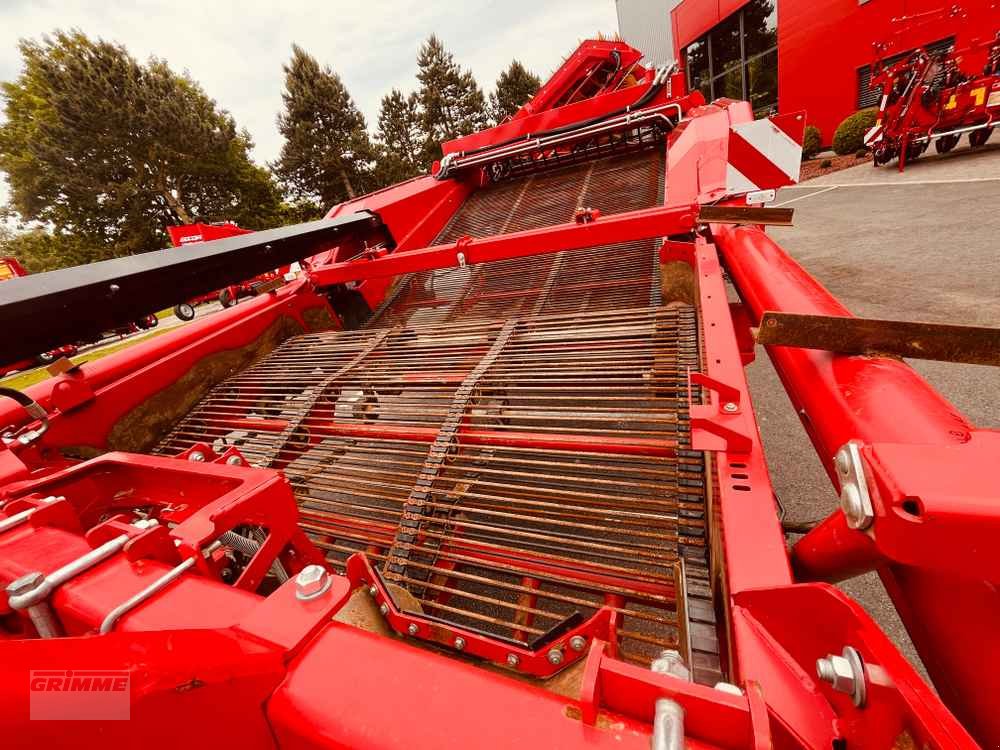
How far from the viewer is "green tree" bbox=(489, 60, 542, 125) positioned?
28.4m

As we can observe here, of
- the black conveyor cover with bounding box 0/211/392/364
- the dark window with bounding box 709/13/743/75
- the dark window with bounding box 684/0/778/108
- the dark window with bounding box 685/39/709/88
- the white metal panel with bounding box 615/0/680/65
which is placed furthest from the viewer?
the white metal panel with bounding box 615/0/680/65

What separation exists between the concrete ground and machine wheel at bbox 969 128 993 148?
198 millimetres

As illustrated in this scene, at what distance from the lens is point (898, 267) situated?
391 centimetres

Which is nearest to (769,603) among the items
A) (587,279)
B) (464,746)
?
(464,746)

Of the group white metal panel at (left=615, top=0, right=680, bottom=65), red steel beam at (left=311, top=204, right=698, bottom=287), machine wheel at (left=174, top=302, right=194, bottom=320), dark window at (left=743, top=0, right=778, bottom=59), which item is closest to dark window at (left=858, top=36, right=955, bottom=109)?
dark window at (left=743, top=0, right=778, bottom=59)

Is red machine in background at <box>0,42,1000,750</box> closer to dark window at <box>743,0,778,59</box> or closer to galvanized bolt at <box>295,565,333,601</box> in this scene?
galvanized bolt at <box>295,565,333,601</box>

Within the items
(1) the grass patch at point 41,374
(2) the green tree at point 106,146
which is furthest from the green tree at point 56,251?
(1) the grass patch at point 41,374

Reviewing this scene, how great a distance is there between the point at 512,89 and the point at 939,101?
2669 cm

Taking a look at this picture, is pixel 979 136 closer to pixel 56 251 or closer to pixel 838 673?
pixel 838 673

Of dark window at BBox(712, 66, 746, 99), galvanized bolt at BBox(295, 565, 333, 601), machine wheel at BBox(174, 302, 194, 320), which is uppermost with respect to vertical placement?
dark window at BBox(712, 66, 746, 99)

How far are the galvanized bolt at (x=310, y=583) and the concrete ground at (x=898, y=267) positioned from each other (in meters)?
1.88

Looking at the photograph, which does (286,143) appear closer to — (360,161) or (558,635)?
(360,161)

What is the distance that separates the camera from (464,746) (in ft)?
1.57

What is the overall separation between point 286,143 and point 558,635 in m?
27.5
